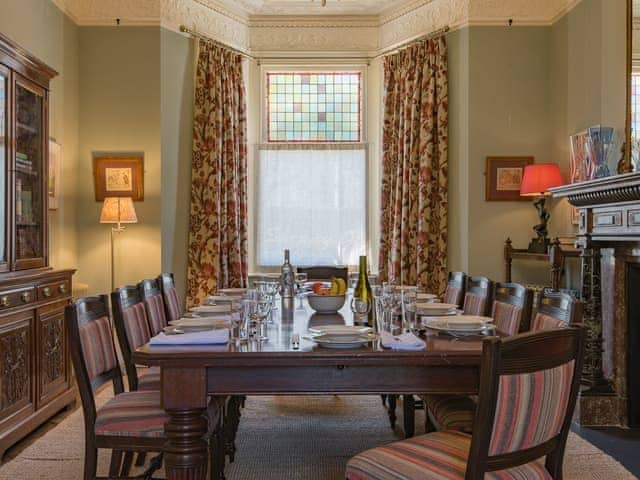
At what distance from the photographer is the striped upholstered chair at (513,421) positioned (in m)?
1.44

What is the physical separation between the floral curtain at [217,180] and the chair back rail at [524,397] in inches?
164

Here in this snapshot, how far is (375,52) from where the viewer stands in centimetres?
610

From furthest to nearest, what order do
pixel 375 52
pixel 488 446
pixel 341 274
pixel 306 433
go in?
pixel 375 52, pixel 341 274, pixel 306 433, pixel 488 446

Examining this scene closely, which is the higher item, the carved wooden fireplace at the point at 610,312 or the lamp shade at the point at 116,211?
the lamp shade at the point at 116,211

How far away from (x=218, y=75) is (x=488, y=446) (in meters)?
4.77

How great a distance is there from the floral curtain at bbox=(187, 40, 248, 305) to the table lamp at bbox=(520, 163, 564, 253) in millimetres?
2572

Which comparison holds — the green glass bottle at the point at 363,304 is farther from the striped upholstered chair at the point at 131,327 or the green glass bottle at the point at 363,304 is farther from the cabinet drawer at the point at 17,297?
the cabinet drawer at the point at 17,297

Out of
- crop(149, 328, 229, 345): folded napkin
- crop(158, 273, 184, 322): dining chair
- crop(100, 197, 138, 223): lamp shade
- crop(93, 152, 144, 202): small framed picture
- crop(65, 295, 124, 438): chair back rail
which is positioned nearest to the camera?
crop(149, 328, 229, 345): folded napkin

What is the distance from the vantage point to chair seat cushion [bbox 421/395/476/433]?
7.12 feet

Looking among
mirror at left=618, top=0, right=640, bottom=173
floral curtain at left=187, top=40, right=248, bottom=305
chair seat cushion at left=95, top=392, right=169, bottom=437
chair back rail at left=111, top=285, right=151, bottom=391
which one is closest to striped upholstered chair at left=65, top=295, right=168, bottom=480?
chair seat cushion at left=95, top=392, right=169, bottom=437

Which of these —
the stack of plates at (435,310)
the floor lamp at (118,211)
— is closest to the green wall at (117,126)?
the floor lamp at (118,211)

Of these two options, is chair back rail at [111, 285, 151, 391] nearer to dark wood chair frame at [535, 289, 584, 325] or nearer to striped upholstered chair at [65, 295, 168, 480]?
striped upholstered chair at [65, 295, 168, 480]

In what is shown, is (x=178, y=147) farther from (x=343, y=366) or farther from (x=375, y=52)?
(x=343, y=366)

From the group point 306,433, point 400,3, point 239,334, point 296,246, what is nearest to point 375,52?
point 400,3
